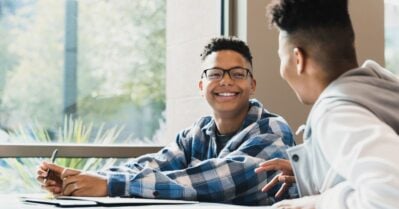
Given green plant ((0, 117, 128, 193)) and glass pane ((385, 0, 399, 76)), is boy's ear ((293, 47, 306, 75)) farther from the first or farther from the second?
glass pane ((385, 0, 399, 76))

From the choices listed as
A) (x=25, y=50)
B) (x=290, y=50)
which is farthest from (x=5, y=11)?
(x=290, y=50)

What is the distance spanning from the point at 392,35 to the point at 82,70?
1.56 metres

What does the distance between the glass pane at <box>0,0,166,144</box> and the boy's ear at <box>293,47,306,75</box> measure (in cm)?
151

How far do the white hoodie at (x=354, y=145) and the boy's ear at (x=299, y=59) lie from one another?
9cm

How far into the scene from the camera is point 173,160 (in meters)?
1.91

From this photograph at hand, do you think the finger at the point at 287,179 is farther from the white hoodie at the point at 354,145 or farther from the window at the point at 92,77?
the window at the point at 92,77

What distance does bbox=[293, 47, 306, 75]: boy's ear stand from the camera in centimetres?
109

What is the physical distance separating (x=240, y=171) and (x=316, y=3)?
0.66 metres

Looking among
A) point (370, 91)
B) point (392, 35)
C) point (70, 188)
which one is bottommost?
point (70, 188)

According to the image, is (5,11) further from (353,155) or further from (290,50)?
(353,155)

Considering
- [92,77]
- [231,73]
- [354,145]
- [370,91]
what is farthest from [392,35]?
[354,145]

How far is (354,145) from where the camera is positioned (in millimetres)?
871

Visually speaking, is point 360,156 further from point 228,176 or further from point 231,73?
point 231,73

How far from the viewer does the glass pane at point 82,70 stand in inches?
92.5
